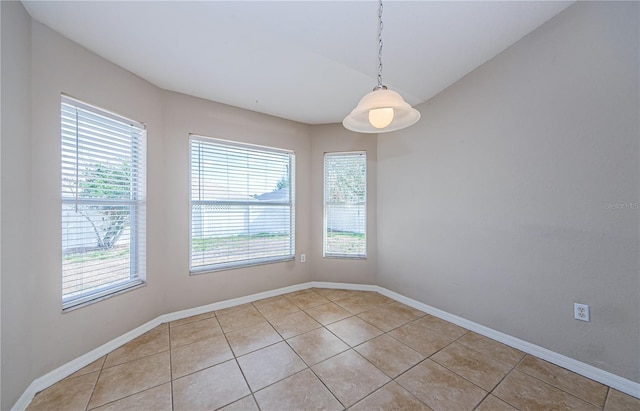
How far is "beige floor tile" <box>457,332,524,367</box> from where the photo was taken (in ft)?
6.20

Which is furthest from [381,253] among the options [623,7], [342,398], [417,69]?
[623,7]

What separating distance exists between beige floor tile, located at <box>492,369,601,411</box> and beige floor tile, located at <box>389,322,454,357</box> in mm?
493

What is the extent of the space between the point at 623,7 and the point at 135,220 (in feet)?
13.6

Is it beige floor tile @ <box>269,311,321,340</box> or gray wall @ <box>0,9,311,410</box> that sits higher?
gray wall @ <box>0,9,311,410</box>

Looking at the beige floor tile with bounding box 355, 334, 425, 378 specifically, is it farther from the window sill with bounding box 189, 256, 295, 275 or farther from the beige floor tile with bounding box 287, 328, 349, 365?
the window sill with bounding box 189, 256, 295, 275

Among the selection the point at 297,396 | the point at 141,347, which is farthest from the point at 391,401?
the point at 141,347

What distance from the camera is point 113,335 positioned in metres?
2.02

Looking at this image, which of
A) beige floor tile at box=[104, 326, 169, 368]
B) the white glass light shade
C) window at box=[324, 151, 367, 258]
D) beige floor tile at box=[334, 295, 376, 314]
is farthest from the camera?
window at box=[324, 151, 367, 258]

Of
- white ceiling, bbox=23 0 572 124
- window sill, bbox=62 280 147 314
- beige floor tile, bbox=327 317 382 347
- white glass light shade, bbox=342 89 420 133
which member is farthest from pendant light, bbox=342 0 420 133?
window sill, bbox=62 280 147 314

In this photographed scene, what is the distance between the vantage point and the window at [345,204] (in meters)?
3.40

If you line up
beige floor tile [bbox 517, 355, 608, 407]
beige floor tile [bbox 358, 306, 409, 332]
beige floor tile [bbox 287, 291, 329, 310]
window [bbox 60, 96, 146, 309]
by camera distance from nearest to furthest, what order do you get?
beige floor tile [bbox 517, 355, 608, 407], window [bbox 60, 96, 146, 309], beige floor tile [bbox 358, 306, 409, 332], beige floor tile [bbox 287, 291, 329, 310]

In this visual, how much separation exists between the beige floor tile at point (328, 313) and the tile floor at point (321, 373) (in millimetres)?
58

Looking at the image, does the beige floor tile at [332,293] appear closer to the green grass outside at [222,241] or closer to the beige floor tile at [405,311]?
the beige floor tile at [405,311]

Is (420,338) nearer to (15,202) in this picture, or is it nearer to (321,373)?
(321,373)
